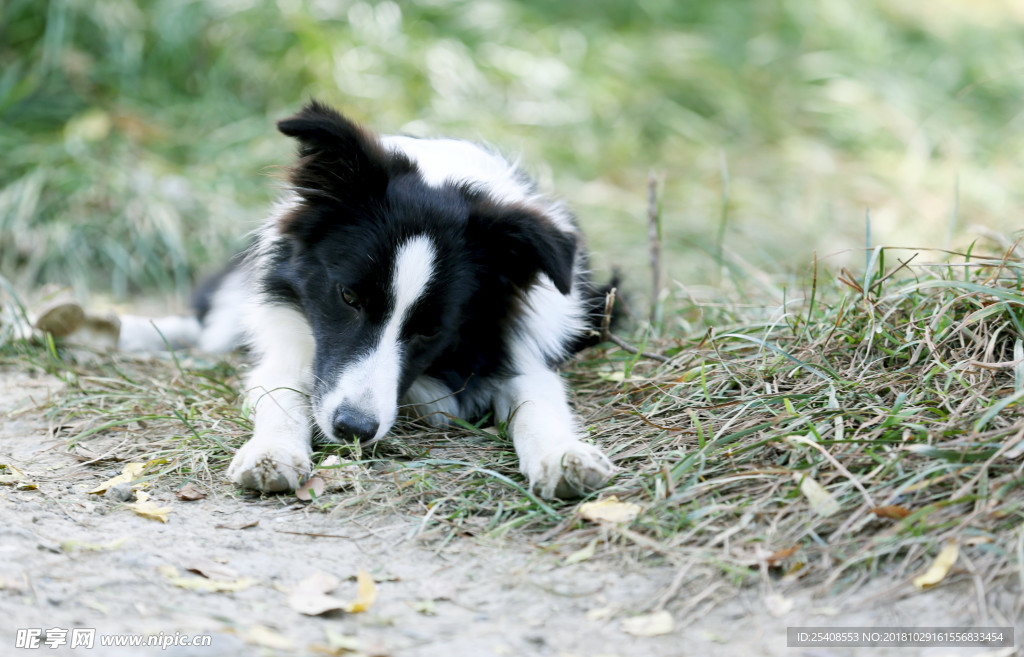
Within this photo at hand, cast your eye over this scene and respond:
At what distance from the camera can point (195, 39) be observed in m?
7.83

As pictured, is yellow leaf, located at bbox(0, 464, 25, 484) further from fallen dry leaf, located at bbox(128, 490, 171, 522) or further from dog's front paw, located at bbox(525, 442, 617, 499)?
dog's front paw, located at bbox(525, 442, 617, 499)

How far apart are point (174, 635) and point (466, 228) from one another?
1.73m

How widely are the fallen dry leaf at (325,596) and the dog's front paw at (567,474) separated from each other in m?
0.68

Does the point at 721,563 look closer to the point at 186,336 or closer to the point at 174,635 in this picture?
the point at 174,635

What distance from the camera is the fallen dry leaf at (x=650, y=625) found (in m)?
2.23

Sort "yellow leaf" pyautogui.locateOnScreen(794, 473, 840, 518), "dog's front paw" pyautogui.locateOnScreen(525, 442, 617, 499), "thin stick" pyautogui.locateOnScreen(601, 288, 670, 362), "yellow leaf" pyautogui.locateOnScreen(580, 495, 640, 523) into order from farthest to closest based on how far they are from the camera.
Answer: "thin stick" pyautogui.locateOnScreen(601, 288, 670, 362) < "dog's front paw" pyautogui.locateOnScreen(525, 442, 617, 499) < "yellow leaf" pyautogui.locateOnScreen(580, 495, 640, 523) < "yellow leaf" pyautogui.locateOnScreen(794, 473, 840, 518)

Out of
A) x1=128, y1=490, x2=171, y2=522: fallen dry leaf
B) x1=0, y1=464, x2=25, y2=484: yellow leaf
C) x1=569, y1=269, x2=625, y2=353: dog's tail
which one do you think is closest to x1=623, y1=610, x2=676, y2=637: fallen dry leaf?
x1=128, y1=490, x2=171, y2=522: fallen dry leaf

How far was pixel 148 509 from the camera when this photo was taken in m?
2.79

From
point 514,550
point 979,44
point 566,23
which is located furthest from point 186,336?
point 979,44

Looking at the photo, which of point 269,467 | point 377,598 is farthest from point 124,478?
point 377,598

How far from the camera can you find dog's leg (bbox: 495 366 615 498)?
288 cm

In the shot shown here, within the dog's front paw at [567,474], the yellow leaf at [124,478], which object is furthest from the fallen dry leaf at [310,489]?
the dog's front paw at [567,474]

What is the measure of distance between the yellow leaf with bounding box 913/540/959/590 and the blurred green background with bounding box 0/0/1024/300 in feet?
9.36

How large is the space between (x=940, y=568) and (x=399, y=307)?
6.06 ft
